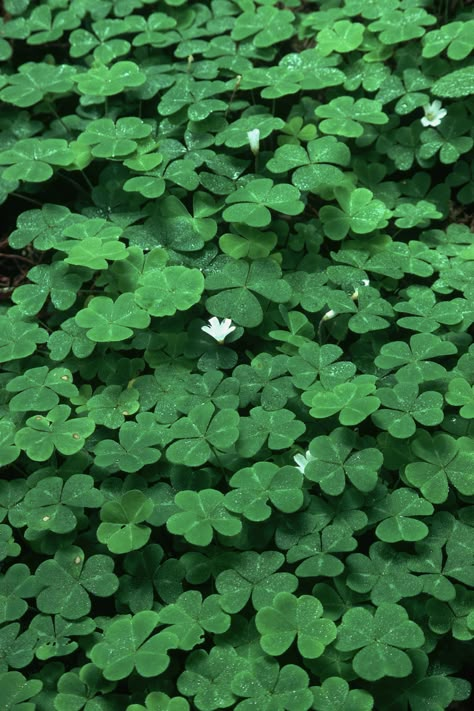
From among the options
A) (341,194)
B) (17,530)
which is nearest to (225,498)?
(17,530)

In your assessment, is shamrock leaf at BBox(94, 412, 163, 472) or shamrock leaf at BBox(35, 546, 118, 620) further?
shamrock leaf at BBox(94, 412, 163, 472)

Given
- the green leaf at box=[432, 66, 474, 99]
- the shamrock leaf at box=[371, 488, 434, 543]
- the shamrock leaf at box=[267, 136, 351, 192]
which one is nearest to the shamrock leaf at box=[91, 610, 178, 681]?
the shamrock leaf at box=[371, 488, 434, 543]

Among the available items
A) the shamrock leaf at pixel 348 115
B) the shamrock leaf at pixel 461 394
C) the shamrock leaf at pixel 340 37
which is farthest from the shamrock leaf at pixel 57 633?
the shamrock leaf at pixel 340 37

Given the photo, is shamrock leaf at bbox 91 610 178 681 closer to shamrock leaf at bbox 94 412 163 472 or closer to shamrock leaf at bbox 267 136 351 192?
shamrock leaf at bbox 94 412 163 472

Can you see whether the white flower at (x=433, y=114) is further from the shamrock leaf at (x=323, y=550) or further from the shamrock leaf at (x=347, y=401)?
the shamrock leaf at (x=323, y=550)

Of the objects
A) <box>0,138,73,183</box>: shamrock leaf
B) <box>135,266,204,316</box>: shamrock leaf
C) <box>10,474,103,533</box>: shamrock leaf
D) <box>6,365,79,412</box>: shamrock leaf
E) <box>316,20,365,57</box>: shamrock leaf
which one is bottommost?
<box>10,474,103,533</box>: shamrock leaf

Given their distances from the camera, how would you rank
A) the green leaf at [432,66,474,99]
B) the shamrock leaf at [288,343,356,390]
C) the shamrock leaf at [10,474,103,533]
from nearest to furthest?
the shamrock leaf at [10,474,103,533]
the shamrock leaf at [288,343,356,390]
the green leaf at [432,66,474,99]

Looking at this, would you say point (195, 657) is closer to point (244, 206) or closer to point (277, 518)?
point (277, 518)

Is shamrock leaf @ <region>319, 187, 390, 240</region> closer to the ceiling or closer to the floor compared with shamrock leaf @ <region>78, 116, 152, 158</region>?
closer to the floor
